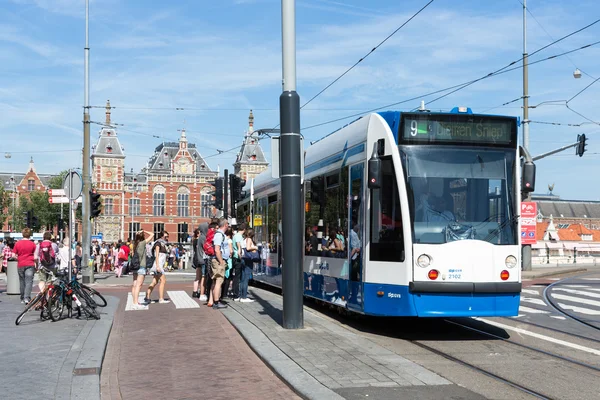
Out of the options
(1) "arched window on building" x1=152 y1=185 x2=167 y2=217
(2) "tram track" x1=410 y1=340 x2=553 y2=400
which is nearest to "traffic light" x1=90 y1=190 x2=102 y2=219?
(2) "tram track" x1=410 y1=340 x2=553 y2=400

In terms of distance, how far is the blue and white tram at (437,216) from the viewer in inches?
377

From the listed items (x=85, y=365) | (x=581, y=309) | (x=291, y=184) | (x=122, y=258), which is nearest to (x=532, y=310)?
(x=581, y=309)

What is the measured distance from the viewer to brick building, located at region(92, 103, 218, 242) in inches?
3733

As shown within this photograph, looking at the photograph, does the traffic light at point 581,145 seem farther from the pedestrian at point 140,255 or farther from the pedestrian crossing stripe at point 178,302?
the pedestrian at point 140,255

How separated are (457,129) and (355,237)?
2120mm

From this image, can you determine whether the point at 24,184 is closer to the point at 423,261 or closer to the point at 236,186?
the point at 236,186

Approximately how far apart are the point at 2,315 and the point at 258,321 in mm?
5344

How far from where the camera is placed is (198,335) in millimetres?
10219

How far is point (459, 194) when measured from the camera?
9.77 m

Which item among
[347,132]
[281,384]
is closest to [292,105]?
[347,132]

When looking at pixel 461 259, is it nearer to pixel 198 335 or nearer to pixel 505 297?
pixel 505 297

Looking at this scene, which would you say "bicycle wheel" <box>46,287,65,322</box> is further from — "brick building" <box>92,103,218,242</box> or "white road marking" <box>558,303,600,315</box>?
"brick building" <box>92,103,218,242</box>

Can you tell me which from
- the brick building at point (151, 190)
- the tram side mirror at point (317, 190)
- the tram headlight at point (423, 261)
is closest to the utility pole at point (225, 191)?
the tram side mirror at point (317, 190)

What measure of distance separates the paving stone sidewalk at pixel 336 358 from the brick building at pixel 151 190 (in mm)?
84192
